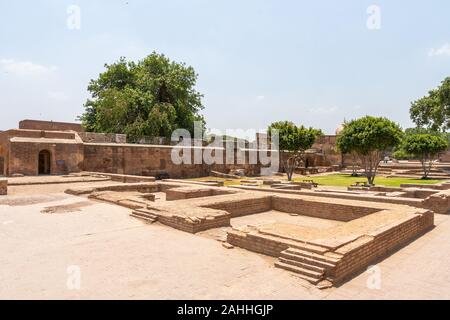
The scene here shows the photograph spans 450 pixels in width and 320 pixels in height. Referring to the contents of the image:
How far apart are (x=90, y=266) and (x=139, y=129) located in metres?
26.1

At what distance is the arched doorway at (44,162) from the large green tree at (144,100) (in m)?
9.77

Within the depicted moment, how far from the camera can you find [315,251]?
475 centimetres

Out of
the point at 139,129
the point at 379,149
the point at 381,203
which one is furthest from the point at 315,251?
the point at 139,129

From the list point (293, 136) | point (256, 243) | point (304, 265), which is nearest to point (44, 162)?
point (293, 136)

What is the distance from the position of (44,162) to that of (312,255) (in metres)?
18.4

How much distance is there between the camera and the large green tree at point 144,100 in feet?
97.9

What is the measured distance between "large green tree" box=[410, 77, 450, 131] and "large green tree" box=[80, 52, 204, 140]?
895 inches

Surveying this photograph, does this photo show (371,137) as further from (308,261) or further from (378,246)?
(308,261)

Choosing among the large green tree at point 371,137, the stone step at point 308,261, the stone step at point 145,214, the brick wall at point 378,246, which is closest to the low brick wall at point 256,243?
the stone step at point 308,261

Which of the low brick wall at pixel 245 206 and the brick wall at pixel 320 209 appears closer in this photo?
the brick wall at pixel 320 209

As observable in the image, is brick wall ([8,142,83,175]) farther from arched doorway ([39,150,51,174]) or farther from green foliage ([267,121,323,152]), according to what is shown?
green foliage ([267,121,323,152])

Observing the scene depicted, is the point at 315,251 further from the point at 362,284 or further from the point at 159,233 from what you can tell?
the point at 159,233

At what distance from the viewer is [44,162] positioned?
18922 mm

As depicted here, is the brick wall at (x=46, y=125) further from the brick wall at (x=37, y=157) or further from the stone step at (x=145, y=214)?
the stone step at (x=145, y=214)
